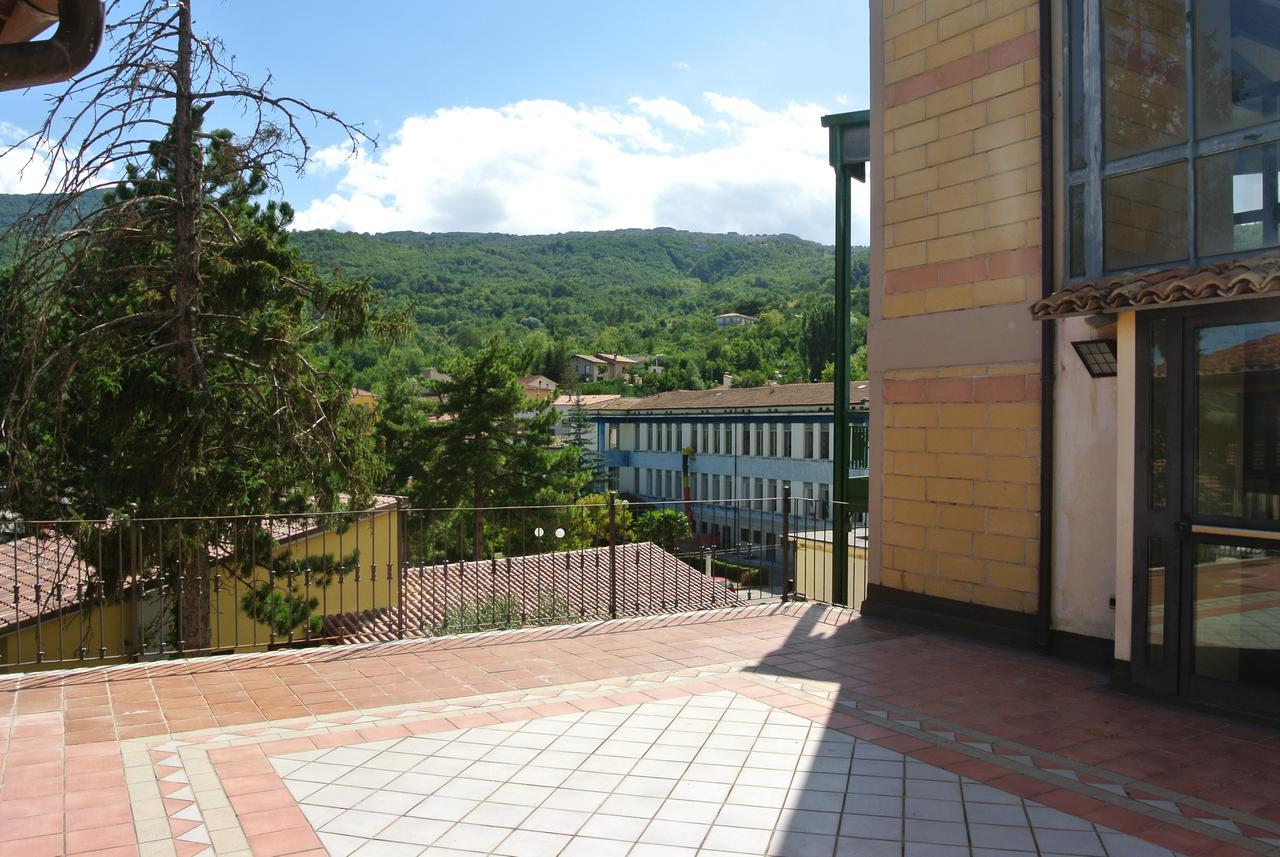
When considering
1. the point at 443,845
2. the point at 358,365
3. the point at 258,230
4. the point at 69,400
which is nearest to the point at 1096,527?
the point at 443,845

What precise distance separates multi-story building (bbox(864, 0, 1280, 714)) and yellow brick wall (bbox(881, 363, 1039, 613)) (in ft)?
0.06

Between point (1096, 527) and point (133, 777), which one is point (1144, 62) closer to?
point (1096, 527)

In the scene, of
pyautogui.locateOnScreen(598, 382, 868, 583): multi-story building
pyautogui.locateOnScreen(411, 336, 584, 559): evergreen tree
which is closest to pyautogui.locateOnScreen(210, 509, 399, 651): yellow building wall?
pyautogui.locateOnScreen(411, 336, 584, 559): evergreen tree

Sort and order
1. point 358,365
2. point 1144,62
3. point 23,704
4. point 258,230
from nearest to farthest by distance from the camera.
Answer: point 23,704 < point 1144,62 < point 258,230 < point 358,365

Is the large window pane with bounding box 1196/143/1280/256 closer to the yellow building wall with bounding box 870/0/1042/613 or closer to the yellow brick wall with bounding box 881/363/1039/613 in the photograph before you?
the yellow building wall with bounding box 870/0/1042/613

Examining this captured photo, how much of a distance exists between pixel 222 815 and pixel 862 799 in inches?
105

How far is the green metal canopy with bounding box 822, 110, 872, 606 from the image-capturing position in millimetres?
8922

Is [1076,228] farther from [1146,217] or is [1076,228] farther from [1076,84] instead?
[1076,84]

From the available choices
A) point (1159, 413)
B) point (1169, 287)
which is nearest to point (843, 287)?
point (1159, 413)

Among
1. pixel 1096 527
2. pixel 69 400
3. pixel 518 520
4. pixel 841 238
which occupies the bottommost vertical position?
pixel 518 520

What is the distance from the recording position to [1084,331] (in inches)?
249

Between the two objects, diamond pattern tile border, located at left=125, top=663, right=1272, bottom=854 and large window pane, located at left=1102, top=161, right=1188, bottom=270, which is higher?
large window pane, located at left=1102, top=161, right=1188, bottom=270

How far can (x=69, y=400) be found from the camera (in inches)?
390

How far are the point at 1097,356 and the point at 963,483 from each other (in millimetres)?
1482
